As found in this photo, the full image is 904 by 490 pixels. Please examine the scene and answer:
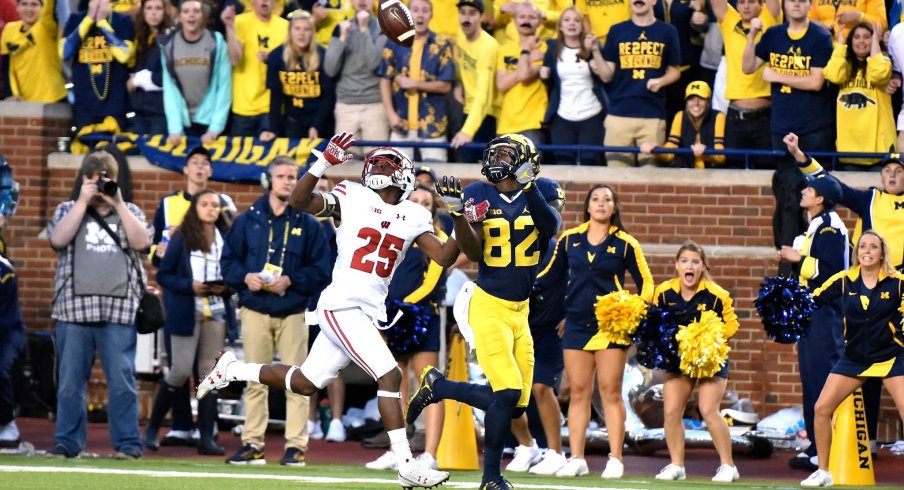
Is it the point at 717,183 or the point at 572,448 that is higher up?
the point at 717,183

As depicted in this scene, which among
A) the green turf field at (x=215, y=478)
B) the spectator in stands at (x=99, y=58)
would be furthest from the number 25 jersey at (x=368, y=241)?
the spectator in stands at (x=99, y=58)

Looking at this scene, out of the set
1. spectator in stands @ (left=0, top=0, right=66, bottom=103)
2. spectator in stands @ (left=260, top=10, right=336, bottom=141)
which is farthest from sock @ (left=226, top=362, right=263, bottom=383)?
spectator in stands @ (left=0, top=0, right=66, bottom=103)

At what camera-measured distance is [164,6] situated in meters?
16.8

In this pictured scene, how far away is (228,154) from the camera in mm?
16672

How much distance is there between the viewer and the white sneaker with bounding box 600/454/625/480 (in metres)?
12.3

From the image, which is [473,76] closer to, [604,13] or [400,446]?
[604,13]

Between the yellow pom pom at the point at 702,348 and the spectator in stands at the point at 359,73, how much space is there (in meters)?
5.12

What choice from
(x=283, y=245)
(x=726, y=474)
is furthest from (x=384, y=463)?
(x=726, y=474)

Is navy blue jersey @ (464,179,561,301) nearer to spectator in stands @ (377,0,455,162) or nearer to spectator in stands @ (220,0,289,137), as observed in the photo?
spectator in stands @ (377,0,455,162)

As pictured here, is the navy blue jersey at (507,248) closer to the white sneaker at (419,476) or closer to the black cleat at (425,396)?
the black cleat at (425,396)

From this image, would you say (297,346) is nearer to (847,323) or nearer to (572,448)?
Answer: (572,448)

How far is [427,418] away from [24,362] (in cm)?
519

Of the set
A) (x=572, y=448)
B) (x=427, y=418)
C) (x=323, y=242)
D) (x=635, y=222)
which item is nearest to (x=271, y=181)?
(x=323, y=242)

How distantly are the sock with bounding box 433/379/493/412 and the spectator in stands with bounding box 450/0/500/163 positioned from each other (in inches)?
219
